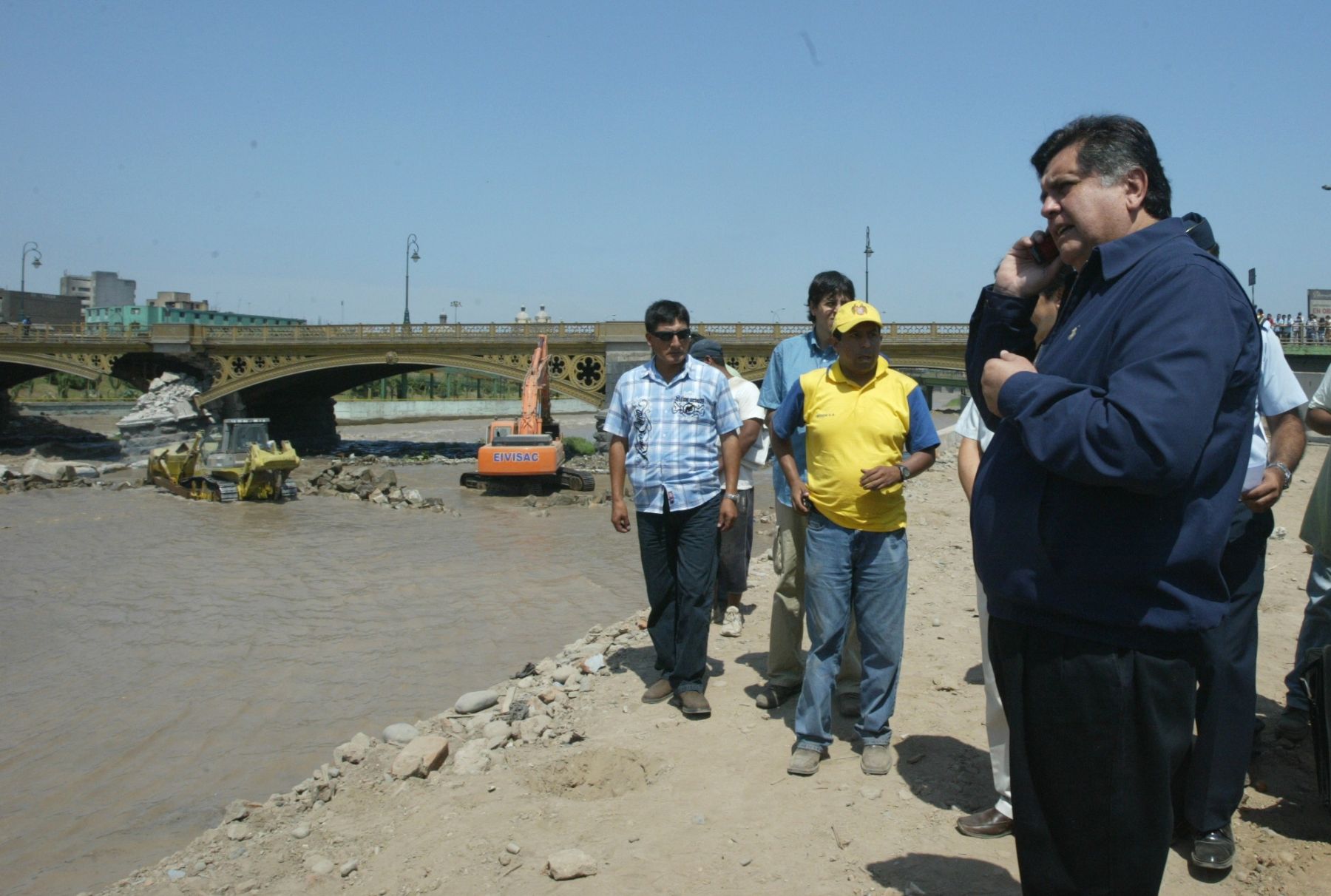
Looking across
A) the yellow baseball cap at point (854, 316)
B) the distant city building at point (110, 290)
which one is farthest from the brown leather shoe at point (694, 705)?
the distant city building at point (110, 290)

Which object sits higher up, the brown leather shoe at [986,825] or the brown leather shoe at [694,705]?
the brown leather shoe at [986,825]

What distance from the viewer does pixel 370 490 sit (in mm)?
24422

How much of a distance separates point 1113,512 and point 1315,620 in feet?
10.3

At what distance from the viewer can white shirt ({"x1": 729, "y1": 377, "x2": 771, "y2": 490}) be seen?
6.20 metres

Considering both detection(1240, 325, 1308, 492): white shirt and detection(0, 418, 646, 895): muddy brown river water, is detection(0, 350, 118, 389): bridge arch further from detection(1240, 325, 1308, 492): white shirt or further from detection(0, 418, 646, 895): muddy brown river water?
detection(1240, 325, 1308, 492): white shirt

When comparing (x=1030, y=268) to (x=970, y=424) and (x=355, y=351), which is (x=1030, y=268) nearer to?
(x=970, y=424)

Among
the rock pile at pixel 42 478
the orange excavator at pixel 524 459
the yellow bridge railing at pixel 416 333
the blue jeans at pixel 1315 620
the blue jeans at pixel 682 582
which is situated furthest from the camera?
the yellow bridge railing at pixel 416 333

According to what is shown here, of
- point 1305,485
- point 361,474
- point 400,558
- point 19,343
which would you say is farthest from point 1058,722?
point 19,343

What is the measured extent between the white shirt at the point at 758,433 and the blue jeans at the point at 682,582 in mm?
1017

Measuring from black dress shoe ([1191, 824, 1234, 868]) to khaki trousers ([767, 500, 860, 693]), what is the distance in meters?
1.84

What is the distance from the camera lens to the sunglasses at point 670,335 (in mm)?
5234

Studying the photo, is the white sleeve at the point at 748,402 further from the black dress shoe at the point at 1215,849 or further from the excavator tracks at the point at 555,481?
the excavator tracks at the point at 555,481

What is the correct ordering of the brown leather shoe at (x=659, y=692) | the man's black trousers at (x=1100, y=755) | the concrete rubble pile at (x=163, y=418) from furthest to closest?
the concrete rubble pile at (x=163, y=418) → the brown leather shoe at (x=659, y=692) → the man's black trousers at (x=1100, y=755)

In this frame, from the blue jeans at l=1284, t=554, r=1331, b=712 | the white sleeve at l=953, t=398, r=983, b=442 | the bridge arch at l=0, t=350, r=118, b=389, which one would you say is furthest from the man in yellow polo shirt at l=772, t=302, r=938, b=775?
the bridge arch at l=0, t=350, r=118, b=389
